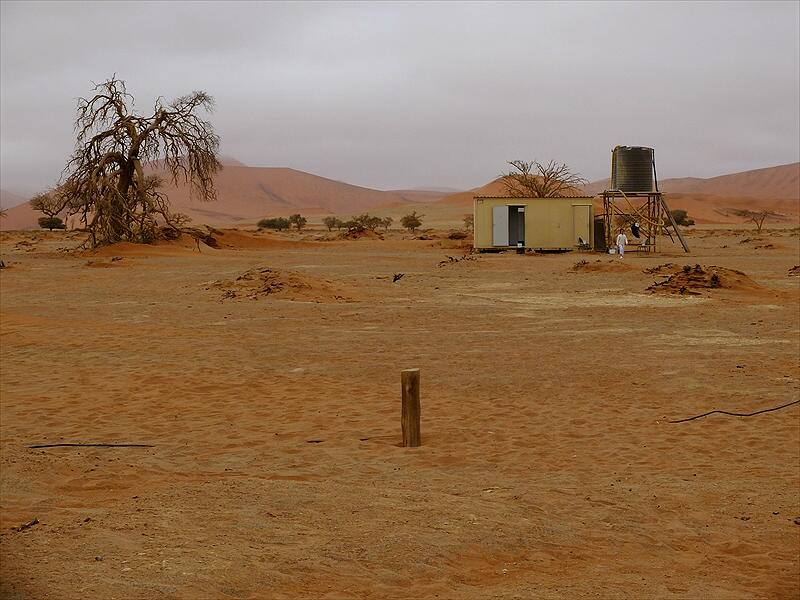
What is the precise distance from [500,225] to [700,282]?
1823 cm

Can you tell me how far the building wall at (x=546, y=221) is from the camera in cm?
3984

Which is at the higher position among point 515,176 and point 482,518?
point 515,176

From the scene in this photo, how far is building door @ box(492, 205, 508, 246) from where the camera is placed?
130ft

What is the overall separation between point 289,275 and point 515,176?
38459 millimetres

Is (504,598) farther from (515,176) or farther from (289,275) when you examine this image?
(515,176)

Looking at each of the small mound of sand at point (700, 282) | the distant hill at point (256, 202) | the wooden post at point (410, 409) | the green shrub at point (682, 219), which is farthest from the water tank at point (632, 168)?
the distant hill at point (256, 202)

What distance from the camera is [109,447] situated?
8867mm

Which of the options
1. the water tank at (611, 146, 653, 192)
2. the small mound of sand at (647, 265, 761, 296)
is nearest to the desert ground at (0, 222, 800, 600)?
the small mound of sand at (647, 265, 761, 296)

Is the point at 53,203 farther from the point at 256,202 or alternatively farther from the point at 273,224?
the point at 256,202

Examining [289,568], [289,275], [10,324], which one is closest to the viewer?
[289,568]

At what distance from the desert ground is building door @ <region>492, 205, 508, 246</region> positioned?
19.8 m

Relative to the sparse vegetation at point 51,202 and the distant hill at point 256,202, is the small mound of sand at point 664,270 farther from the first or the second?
the distant hill at point 256,202

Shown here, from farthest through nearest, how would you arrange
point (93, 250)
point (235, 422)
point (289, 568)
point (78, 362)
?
point (93, 250) < point (78, 362) < point (235, 422) < point (289, 568)

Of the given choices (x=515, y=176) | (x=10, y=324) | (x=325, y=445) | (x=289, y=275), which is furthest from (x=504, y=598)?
(x=515, y=176)
